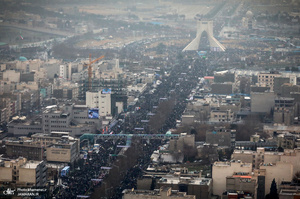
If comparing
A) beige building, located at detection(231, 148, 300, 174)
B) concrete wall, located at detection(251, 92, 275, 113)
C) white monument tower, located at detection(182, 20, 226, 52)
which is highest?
white monument tower, located at detection(182, 20, 226, 52)

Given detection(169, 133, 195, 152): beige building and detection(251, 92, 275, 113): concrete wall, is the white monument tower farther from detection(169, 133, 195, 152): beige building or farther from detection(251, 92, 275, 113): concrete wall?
detection(169, 133, 195, 152): beige building

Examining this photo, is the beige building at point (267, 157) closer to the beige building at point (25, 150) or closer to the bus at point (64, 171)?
the bus at point (64, 171)

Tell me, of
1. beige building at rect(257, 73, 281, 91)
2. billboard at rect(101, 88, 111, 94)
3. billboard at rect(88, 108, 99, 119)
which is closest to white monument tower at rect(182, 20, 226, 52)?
beige building at rect(257, 73, 281, 91)

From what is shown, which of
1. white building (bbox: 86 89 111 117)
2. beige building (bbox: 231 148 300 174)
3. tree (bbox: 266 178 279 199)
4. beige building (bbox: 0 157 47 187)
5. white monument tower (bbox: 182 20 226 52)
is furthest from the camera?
white monument tower (bbox: 182 20 226 52)

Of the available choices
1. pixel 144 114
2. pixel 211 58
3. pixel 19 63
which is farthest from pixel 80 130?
pixel 211 58

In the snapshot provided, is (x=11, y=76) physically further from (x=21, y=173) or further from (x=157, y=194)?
(x=157, y=194)

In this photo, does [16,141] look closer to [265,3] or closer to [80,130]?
[80,130]
